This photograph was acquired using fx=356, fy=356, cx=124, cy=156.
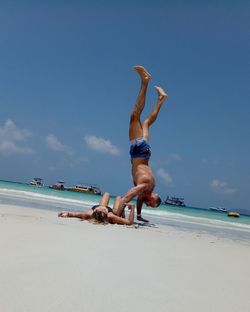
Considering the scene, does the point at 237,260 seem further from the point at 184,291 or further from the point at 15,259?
the point at 15,259

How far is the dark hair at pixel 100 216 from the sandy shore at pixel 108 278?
230 cm

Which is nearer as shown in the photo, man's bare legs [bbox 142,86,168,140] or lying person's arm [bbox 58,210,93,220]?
lying person's arm [bbox 58,210,93,220]

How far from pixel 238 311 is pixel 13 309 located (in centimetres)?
98

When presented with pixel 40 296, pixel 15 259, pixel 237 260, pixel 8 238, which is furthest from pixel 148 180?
pixel 40 296

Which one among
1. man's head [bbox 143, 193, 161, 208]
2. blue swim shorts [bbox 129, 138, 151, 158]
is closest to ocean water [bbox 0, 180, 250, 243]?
man's head [bbox 143, 193, 161, 208]

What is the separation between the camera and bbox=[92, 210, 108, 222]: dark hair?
534 cm

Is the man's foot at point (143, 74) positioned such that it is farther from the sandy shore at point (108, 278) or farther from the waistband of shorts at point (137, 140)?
the sandy shore at point (108, 278)

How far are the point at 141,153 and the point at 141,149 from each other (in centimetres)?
7

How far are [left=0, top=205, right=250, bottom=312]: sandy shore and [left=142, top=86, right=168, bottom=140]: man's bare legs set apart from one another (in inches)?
158

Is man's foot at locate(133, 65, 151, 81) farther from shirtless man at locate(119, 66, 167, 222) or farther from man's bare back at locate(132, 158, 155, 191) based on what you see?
man's bare back at locate(132, 158, 155, 191)

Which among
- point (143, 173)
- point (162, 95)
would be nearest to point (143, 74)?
point (162, 95)

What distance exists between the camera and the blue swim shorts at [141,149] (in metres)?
6.55

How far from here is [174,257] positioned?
2820mm

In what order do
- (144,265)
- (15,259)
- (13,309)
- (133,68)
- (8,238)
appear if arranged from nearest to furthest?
(13,309)
(15,259)
(144,265)
(8,238)
(133,68)
